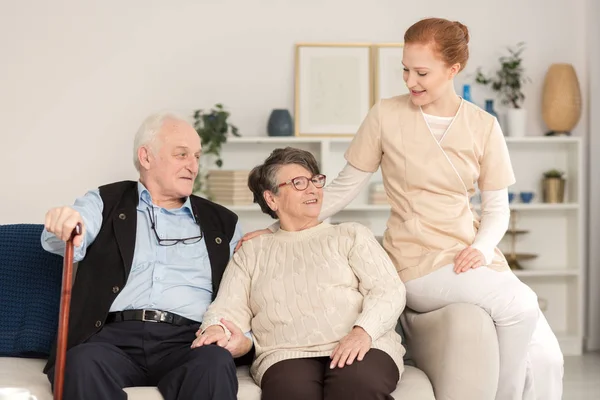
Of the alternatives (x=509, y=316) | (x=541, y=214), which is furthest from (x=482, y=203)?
(x=541, y=214)

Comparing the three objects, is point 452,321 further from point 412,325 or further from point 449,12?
point 449,12

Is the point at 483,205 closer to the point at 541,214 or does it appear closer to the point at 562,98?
the point at 562,98

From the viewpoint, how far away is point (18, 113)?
209 inches

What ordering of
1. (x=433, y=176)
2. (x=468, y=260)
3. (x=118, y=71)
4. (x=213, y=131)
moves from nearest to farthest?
(x=468, y=260), (x=433, y=176), (x=213, y=131), (x=118, y=71)

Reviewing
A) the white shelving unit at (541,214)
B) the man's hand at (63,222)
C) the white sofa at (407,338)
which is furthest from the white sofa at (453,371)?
the white shelving unit at (541,214)

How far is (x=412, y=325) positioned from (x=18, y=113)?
3.41 m

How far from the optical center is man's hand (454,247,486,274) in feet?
8.70

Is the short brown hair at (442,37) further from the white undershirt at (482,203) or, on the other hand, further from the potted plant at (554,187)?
the potted plant at (554,187)

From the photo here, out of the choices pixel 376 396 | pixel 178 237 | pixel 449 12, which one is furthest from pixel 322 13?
pixel 376 396

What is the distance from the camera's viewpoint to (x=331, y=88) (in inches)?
212

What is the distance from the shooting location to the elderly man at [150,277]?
93.0 inches

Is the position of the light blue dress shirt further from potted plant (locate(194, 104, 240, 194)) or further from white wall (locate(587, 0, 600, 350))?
white wall (locate(587, 0, 600, 350))

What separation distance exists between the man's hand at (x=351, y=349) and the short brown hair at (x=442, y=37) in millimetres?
903

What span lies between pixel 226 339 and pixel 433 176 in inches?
33.0
